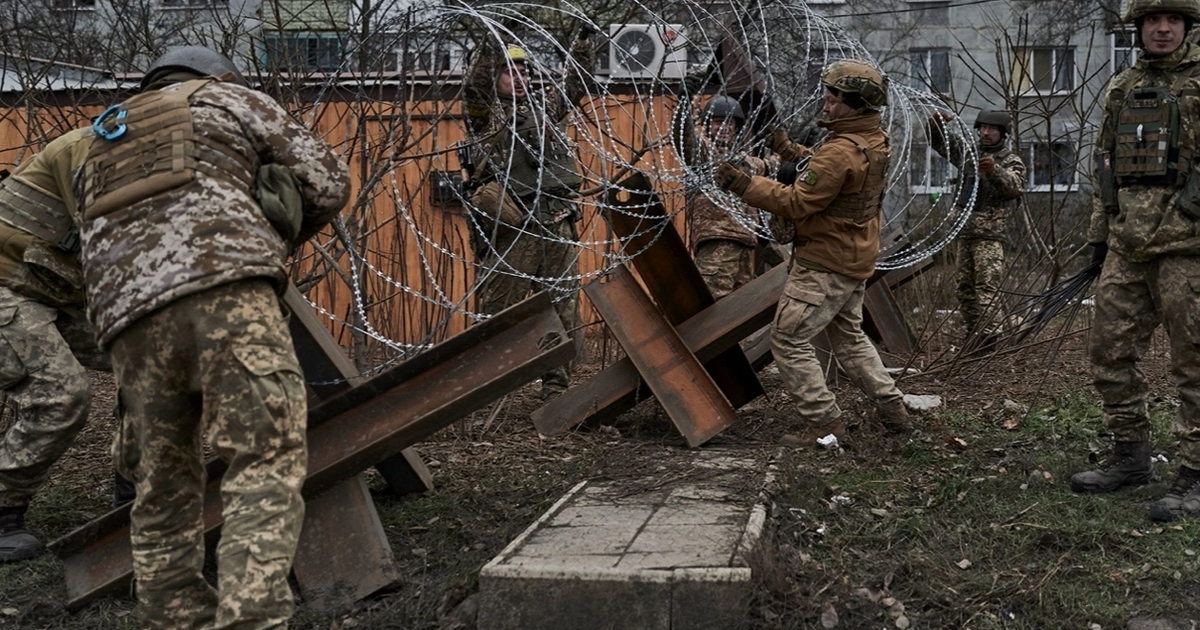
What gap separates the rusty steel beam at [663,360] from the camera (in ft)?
19.6

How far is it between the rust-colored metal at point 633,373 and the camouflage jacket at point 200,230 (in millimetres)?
2894

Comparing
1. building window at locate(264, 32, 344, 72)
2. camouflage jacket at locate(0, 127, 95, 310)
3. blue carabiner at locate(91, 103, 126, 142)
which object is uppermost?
building window at locate(264, 32, 344, 72)

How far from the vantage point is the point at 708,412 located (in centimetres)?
599

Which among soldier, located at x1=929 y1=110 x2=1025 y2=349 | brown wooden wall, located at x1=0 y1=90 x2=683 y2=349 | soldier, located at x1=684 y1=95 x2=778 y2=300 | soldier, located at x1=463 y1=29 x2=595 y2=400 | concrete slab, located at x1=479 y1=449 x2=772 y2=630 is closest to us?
concrete slab, located at x1=479 y1=449 x2=772 y2=630

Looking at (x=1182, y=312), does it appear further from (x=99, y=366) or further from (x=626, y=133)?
(x=626, y=133)

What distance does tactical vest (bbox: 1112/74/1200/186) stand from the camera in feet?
15.4

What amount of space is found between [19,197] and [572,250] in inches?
134

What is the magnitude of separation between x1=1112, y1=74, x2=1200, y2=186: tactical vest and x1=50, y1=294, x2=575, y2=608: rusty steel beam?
2.27 metres

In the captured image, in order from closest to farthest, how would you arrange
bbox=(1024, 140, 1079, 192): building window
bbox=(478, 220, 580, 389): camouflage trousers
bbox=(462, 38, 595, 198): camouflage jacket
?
bbox=(462, 38, 595, 198): camouflage jacket
bbox=(478, 220, 580, 389): camouflage trousers
bbox=(1024, 140, 1079, 192): building window

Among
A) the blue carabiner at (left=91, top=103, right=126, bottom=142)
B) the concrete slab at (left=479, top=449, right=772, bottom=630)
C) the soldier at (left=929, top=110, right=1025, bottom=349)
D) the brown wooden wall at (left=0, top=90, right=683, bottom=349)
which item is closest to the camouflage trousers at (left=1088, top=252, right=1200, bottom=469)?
the concrete slab at (left=479, top=449, right=772, bottom=630)

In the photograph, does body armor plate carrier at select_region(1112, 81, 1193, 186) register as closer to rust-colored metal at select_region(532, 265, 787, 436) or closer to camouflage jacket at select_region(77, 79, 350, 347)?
rust-colored metal at select_region(532, 265, 787, 436)

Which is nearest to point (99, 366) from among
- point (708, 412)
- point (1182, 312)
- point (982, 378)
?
point (708, 412)

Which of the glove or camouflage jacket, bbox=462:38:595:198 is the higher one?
camouflage jacket, bbox=462:38:595:198

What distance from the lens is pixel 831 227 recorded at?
19.3ft
